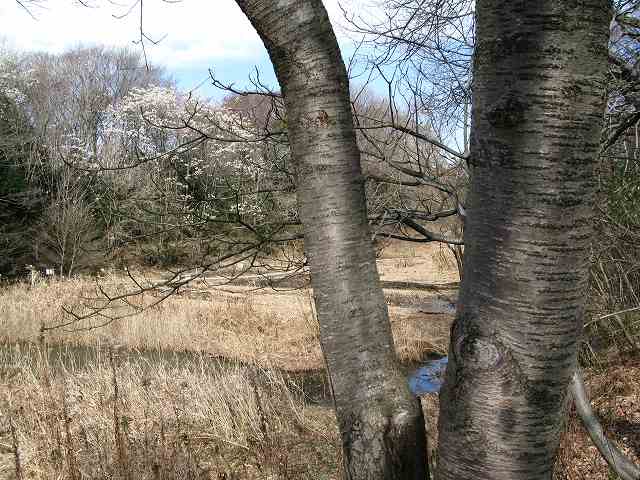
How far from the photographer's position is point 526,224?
1157 millimetres

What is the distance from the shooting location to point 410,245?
77.6 feet

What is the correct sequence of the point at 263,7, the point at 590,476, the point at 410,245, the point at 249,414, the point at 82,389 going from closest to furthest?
1. the point at 263,7
2. the point at 590,476
3. the point at 249,414
4. the point at 82,389
5. the point at 410,245

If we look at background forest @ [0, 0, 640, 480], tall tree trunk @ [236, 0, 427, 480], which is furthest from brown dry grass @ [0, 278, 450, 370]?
tall tree trunk @ [236, 0, 427, 480]

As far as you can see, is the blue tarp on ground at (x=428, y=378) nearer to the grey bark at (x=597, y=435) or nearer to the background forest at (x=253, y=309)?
the background forest at (x=253, y=309)

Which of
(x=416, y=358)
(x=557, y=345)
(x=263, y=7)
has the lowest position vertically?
(x=416, y=358)

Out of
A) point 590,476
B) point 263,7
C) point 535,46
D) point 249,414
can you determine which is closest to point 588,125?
point 535,46

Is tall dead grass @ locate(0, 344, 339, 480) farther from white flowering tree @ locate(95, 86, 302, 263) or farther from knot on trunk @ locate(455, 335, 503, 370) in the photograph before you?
knot on trunk @ locate(455, 335, 503, 370)

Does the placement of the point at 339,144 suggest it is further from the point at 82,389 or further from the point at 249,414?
the point at 82,389

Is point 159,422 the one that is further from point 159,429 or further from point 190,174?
point 190,174

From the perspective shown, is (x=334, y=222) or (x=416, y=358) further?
(x=416, y=358)

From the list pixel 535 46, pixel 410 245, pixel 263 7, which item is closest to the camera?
pixel 535 46

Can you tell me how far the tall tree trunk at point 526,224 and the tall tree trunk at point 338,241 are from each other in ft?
1.53

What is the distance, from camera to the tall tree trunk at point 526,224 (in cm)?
114

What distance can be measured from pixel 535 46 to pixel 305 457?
11.9 ft
